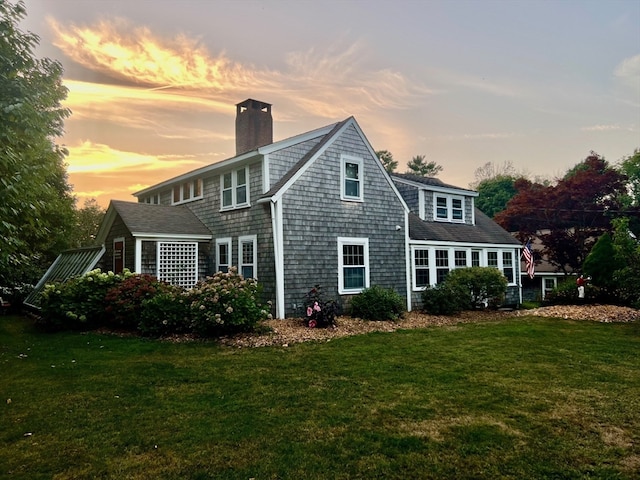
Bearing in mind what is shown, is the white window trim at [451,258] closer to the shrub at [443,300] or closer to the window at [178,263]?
the shrub at [443,300]

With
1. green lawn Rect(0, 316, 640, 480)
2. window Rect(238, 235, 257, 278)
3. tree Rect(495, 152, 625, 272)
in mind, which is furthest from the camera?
tree Rect(495, 152, 625, 272)

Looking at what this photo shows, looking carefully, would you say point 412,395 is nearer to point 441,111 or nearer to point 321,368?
point 321,368

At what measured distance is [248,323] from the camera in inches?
408

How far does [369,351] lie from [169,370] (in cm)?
409

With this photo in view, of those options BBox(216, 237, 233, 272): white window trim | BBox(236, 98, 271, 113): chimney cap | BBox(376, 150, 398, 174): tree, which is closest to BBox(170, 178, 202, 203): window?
BBox(216, 237, 233, 272): white window trim

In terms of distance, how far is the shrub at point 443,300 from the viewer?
1524cm

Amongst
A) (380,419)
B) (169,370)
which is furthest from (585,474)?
(169,370)

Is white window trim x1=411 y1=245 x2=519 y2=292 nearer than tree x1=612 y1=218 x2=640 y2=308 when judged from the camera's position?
No

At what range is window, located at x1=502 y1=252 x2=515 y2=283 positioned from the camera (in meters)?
21.2

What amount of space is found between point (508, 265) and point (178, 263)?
16538 millimetres

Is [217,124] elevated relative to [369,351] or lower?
elevated

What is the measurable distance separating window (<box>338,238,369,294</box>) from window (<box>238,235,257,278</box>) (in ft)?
9.88

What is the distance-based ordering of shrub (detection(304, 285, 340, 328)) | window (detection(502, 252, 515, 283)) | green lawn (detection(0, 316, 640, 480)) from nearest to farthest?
green lawn (detection(0, 316, 640, 480)), shrub (detection(304, 285, 340, 328)), window (detection(502, 252, 515, 283))

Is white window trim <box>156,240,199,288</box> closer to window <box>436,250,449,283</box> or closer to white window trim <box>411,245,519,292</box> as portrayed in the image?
white window trim <box>411,245,519,292</box>
